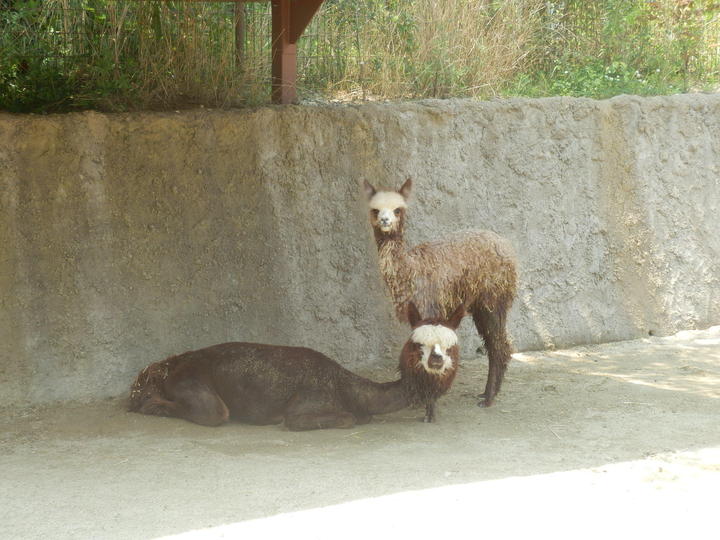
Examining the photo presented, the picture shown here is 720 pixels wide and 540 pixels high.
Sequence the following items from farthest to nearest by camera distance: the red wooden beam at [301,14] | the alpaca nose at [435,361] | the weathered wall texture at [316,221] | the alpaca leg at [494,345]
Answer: the red wooden beam at [301,14] → the weathered wall texture at [316,221] → the alpaca leg at [494,345] → the alpaca nose at [435,361]

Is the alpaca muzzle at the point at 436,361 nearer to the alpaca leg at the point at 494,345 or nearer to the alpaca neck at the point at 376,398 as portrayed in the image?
the alpaca neck at the point at 376,398

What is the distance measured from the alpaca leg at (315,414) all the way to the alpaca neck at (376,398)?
0.10m

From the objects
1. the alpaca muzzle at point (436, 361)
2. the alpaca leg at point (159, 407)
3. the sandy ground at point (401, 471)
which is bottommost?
the sandy ground at point (401, 471)

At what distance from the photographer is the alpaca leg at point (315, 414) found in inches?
244

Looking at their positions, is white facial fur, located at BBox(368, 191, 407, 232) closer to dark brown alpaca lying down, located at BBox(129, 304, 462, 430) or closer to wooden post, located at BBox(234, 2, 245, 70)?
dark brown alpaca lying down, located at BBox(129, 304, 462, 430)

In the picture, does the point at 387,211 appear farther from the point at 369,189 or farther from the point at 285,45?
the point at 285,45

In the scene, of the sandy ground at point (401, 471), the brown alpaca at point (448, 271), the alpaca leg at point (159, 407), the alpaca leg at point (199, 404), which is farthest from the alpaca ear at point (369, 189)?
the alpaca leg at point (159, 407)

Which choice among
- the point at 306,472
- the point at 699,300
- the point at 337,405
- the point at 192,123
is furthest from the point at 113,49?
the point at 699,300

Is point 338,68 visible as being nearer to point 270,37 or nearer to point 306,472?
point 270,37

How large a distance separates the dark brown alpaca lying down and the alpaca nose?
45 millimetres

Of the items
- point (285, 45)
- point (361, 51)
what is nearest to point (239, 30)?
point (285, 45)

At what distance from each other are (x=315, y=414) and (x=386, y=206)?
1.50m

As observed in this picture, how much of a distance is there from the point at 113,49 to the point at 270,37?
1.65 m

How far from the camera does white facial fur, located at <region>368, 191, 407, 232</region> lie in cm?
627
